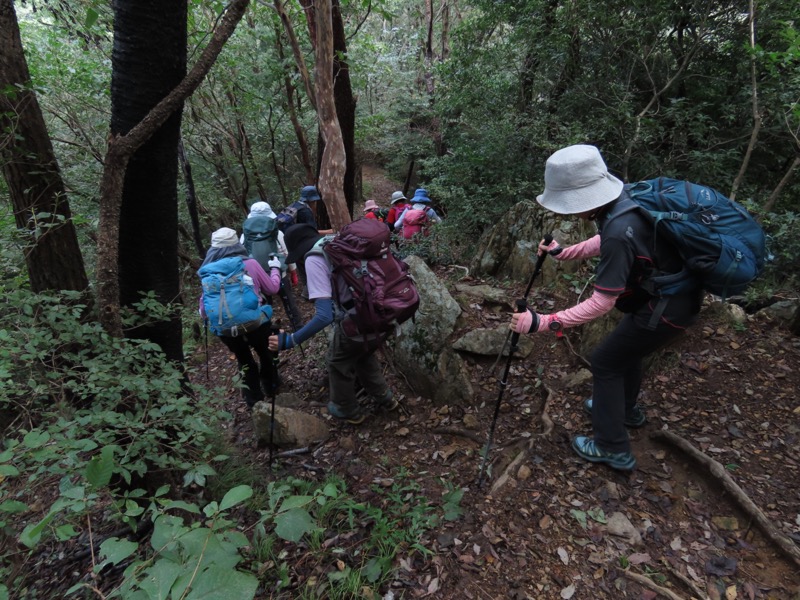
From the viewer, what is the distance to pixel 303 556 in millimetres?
2775

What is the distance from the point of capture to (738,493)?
9.91ft

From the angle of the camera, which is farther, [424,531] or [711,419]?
[711,419]

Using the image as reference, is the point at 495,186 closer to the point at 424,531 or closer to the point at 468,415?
the point at 468,415

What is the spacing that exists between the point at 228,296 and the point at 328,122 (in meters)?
2.59

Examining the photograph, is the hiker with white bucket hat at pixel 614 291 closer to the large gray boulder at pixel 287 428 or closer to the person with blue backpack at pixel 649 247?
the person with blue backpack at pixel 649 247

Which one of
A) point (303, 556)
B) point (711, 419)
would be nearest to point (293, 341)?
point (303, 556)

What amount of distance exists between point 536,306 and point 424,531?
3.45m

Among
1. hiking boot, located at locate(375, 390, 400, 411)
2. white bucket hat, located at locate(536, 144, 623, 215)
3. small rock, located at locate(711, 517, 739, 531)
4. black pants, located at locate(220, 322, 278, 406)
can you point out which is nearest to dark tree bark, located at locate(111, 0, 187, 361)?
black pants, located at locate(220, 322, 278, 406)

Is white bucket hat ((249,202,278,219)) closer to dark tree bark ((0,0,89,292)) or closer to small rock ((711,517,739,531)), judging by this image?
dark tree bark ((0,0,89,292))

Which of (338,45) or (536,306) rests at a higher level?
(338,45)

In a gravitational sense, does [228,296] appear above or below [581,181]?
below

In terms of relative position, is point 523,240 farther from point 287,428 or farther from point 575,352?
point 287,428

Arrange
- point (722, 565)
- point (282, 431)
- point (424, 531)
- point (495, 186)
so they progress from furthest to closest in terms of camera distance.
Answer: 1. point (495, 186)
2. point (282, 431)
3. point (424, 531)
4. point (722, 565)

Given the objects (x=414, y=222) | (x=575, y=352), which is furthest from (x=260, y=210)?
(x=575, y=352)
